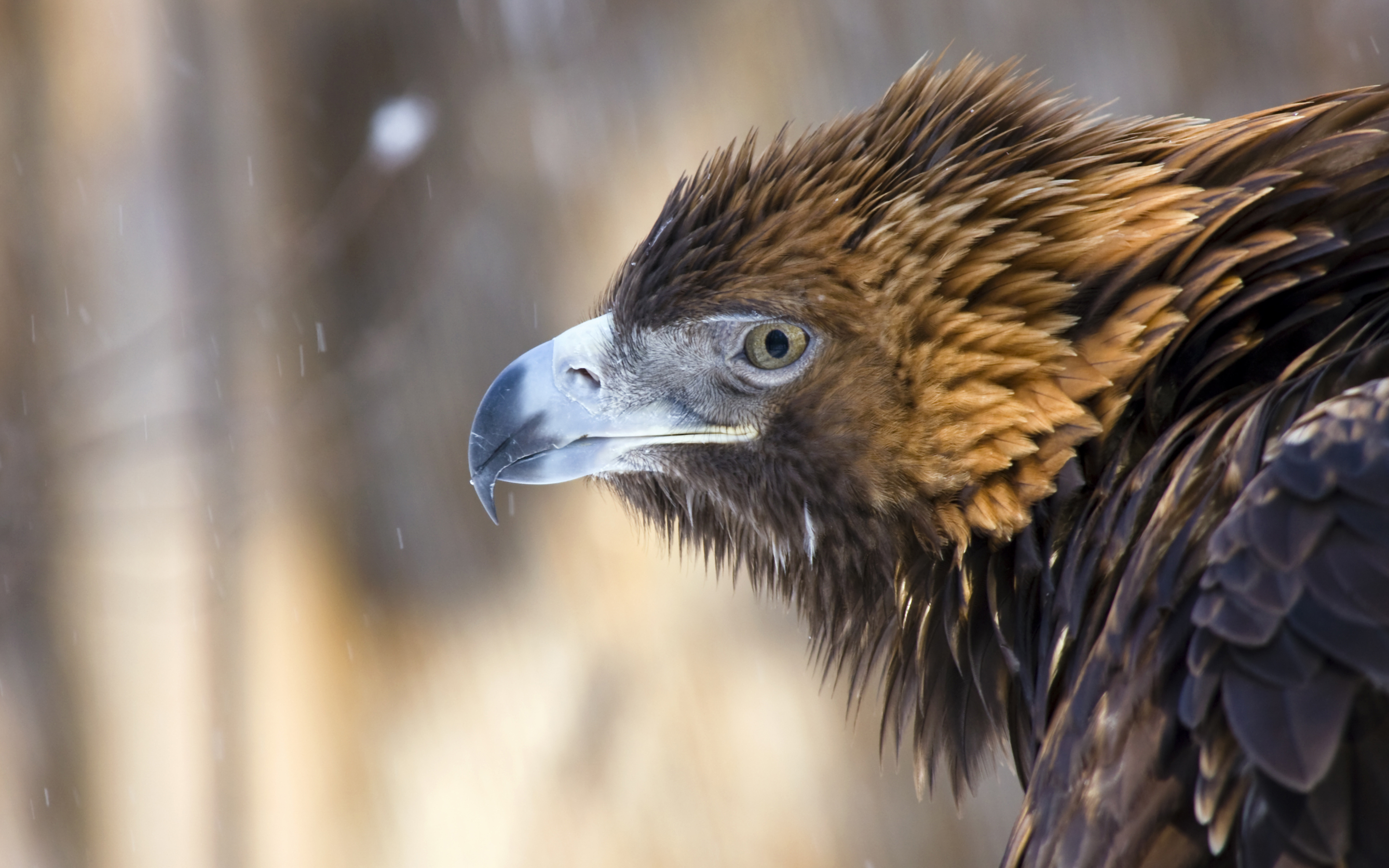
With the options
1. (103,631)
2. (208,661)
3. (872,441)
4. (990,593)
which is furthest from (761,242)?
(103,631)

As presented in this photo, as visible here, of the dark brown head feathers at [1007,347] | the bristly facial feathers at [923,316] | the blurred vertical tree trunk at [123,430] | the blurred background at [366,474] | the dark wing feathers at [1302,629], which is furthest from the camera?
the blurred vertical tree trunk at [123,430]

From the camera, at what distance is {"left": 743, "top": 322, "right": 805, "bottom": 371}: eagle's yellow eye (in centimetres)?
144

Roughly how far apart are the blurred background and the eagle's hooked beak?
0.94 metres

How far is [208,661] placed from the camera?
9.30 ft

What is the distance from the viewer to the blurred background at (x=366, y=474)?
8.16 feet

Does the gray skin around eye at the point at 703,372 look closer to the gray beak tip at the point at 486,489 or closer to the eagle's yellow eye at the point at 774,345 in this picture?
the eagle's yellow eye at the point at 774,345

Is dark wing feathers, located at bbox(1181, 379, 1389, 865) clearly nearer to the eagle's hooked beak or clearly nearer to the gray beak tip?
the eagle's hooked beak

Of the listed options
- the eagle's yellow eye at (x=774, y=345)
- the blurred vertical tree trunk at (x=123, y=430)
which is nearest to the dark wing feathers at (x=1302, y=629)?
the eagle's yellow eye at (x=774, y=345)

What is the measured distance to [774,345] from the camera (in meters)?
1.47

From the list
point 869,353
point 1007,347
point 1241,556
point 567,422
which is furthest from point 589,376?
point 1241,556

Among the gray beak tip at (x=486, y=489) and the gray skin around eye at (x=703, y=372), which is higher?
the gray skin around eye at (x=703, y=372)

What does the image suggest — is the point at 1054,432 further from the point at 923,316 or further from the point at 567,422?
the point at 567,422

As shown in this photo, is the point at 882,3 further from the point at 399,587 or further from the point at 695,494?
the point at 399,587

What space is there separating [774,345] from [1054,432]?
0.40m
